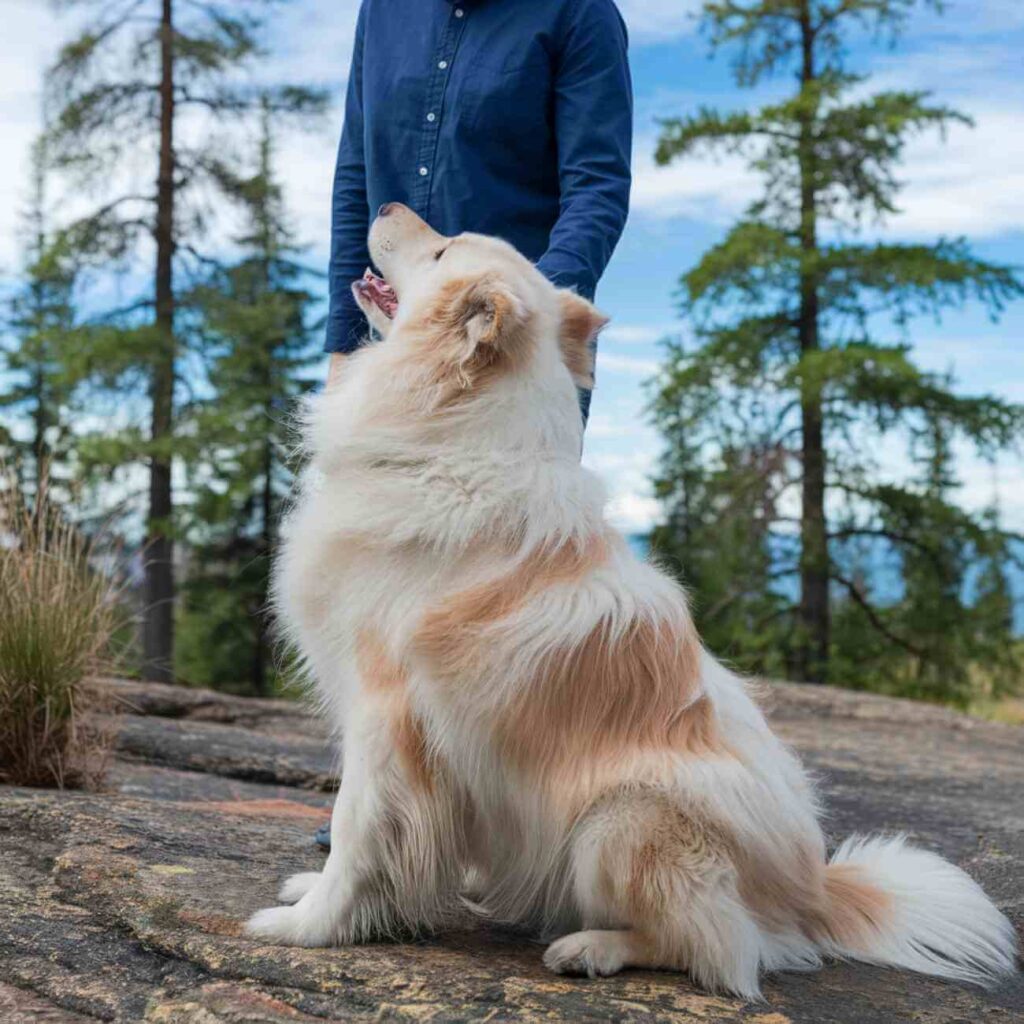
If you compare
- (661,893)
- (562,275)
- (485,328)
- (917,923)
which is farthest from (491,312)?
(917,923)

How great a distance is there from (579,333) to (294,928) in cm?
168

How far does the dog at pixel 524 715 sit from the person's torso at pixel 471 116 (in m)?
0.66

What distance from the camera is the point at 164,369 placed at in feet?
51.3

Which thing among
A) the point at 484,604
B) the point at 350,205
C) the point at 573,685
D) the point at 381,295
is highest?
the point at 350,205

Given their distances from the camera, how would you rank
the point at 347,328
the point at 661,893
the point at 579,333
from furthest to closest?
the point at 347,328
the point at 579,333
the point at 661,893

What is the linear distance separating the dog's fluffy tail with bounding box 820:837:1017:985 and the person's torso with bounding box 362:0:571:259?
2144mm

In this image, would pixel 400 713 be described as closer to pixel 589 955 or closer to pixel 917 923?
pixel 589 955

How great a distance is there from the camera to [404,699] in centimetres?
269

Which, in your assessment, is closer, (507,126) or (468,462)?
(468,462)

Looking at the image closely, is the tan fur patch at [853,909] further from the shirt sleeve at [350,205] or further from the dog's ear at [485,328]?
the shirt sleeve at [350,205]

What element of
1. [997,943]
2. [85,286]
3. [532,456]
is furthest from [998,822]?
[85,286]

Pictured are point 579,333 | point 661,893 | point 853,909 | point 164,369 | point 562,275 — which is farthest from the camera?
point 164,369

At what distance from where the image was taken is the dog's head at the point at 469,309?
9.37ft

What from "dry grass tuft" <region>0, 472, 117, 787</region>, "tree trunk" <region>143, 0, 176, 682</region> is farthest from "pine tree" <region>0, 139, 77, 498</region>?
"dry grass tuft" <region>0, 472, 117, 787</region>
